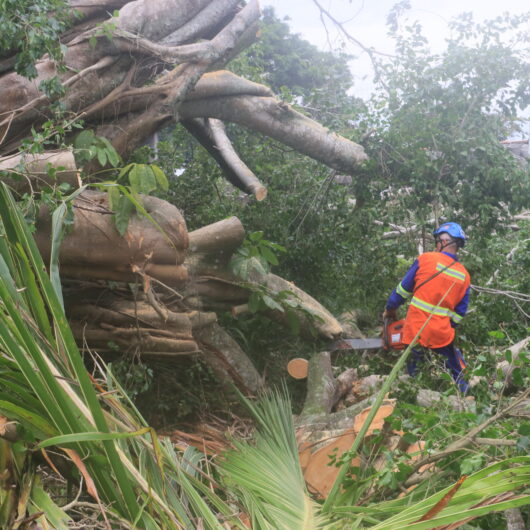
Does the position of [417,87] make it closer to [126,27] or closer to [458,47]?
[458,47]

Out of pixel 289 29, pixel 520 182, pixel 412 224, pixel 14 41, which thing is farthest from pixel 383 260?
pixel 289 29

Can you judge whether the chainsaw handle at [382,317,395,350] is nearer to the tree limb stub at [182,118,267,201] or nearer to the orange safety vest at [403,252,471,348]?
the orange safety vest at [403,252,471,348]

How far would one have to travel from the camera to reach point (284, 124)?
630 cm

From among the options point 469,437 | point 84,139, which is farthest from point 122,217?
point 469,437

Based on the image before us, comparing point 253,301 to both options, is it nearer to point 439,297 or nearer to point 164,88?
point 439,297

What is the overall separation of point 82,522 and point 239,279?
10.8 ft

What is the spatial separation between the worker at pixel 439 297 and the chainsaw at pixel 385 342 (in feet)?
0.63

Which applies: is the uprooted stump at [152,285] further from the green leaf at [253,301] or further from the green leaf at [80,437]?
the green leaf at [80,437]

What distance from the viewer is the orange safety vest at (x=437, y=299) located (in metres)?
4.90

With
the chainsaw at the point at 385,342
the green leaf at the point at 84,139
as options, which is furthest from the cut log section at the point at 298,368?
the green leaf at the point at 84,139

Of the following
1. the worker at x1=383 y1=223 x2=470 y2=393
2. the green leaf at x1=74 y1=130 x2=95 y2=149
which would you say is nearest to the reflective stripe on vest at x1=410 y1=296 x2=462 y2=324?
the worker at x1=383 y1=223 x2=470 y2=393

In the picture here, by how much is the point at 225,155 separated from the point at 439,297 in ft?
9.35

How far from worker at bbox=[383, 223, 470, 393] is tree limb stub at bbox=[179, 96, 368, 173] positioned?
1.50 m

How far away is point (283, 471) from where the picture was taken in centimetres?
259
